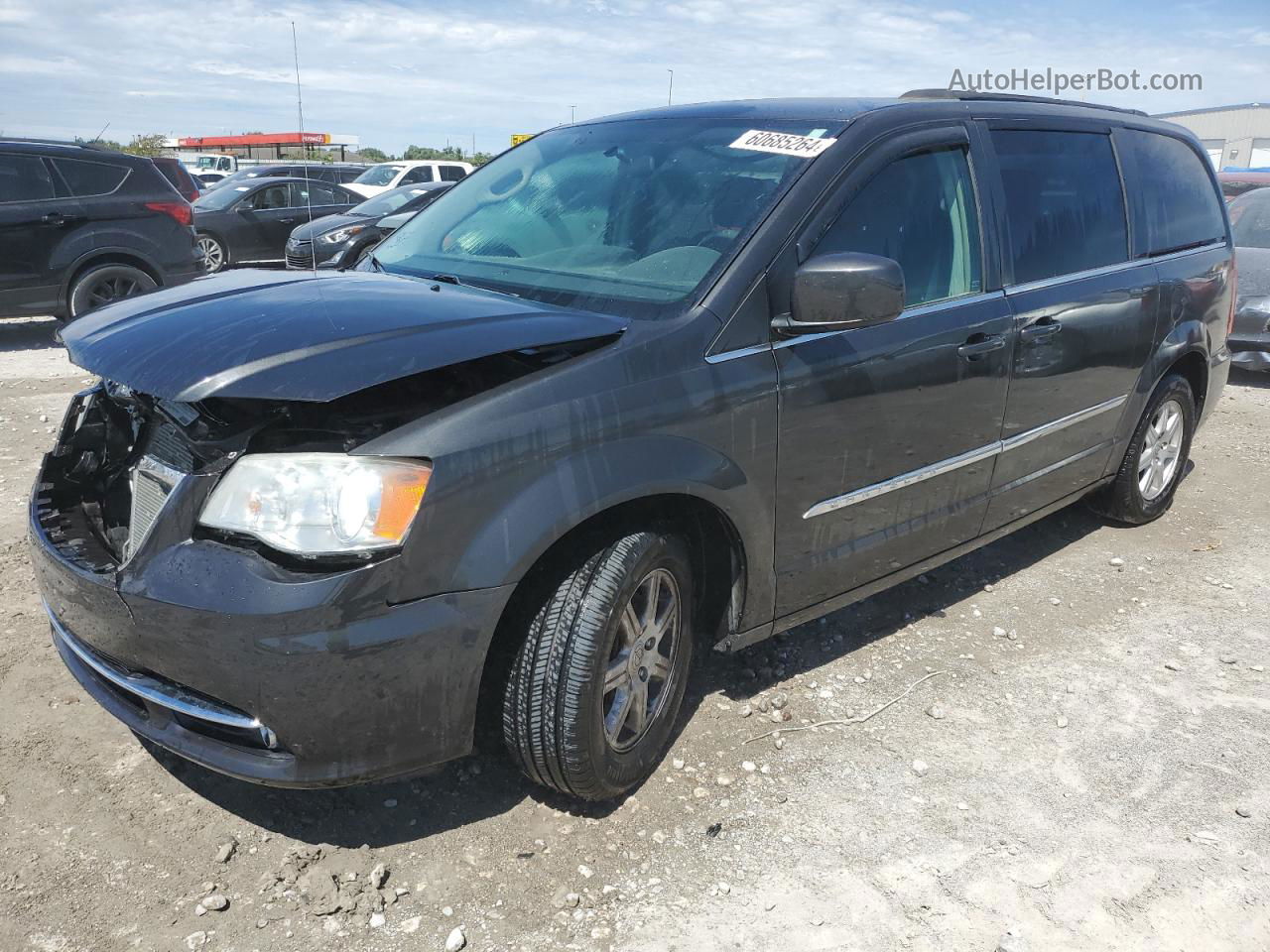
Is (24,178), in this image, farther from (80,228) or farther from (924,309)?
(924,309)

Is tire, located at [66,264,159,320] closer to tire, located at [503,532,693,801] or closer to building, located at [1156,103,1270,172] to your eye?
tire, located at [503,532,693,801]

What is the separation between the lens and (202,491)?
2.15 m

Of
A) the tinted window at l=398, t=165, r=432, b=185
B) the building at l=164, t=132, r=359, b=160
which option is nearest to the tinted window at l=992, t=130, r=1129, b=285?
the tinted window at l=398, t=165, r=432, b=185

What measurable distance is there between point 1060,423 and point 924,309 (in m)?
1.05

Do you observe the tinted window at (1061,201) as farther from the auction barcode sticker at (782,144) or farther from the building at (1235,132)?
the building at (1235,132)

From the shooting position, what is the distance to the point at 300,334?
7.32 ft

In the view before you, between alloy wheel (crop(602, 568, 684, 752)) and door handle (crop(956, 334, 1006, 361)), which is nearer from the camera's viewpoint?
alloy wheel (crop(602, 568, 684, 752))

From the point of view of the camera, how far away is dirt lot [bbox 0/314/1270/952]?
90.7 inches

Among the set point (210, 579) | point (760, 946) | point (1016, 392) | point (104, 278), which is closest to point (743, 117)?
point (1016, 392)

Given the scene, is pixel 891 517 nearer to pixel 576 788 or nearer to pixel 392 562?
pixel 576 788

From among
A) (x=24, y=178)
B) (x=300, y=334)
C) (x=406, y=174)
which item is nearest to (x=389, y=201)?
(x=24, y=178)

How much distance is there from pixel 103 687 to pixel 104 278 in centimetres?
764

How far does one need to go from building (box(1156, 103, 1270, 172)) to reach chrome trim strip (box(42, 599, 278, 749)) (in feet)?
137

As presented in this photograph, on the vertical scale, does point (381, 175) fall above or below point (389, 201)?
above
